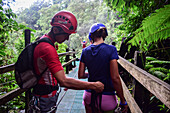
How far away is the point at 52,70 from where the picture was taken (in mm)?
1118

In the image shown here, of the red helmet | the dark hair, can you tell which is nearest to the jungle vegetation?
the dark hair

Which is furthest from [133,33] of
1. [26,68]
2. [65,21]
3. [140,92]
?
[26,68]

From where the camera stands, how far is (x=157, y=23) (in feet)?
3.91

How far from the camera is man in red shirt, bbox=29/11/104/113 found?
3.71ft

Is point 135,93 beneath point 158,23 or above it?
beneath

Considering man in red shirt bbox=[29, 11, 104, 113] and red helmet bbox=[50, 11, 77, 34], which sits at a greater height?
red helmet bbox=[50, 11, 77, 34]

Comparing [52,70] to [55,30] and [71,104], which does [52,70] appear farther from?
[71,104]

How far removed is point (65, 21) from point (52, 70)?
657mm

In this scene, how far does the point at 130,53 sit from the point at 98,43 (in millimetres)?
3609

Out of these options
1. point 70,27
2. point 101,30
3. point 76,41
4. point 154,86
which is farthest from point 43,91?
point 76,41

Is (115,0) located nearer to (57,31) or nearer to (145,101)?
(57,31)

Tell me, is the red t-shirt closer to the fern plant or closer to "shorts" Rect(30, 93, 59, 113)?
"shorts" Rect(30, 93, 59, 113)

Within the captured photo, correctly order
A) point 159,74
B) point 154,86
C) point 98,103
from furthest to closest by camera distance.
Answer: point 159,74, point 98,103, point 154,86

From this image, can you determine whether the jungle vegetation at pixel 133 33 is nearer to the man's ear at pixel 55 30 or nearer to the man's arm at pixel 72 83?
the man's arm at pixel 72 83
